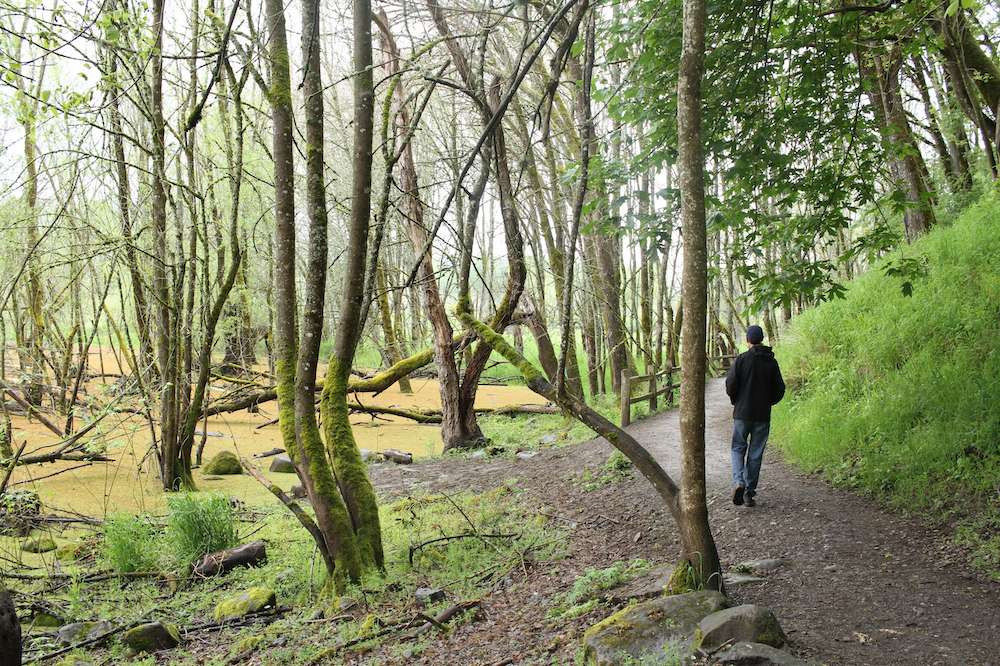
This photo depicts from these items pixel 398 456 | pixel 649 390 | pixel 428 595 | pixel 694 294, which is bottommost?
pixel 428 595

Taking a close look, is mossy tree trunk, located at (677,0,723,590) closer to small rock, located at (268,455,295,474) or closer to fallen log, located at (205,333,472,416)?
fallen log, located at (205,333,472,416)

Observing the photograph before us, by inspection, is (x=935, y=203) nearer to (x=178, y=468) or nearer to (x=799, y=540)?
(x=799, y=540)

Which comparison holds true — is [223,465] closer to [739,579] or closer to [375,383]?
[375,383]

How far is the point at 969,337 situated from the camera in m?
7.29

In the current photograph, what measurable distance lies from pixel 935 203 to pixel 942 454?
8.88 meters

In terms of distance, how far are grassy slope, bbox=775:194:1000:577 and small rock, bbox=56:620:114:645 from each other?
649cm

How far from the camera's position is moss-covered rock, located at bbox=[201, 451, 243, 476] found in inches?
424

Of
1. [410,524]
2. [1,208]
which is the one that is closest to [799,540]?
[410,524]

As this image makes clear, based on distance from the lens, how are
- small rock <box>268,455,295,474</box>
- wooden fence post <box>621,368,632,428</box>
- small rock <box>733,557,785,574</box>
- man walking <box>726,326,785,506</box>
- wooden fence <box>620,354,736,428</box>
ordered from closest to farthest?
small rock <box>733,557,785,574</box> → man walking <box>726,326,785,506</box> → small rock <box>268,455,295,474</box> → wooden fence post <box>621,368,632,428</box> → wooden fence <box>620,354,736,428</box>

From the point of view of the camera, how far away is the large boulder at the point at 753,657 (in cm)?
319

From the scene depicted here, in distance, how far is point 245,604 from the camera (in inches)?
220

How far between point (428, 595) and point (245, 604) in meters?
1.53

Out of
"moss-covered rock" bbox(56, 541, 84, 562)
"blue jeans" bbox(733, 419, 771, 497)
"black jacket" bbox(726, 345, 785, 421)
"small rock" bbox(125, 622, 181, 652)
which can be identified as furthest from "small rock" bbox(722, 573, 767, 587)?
"moss-covered rock" bbox(56, 541, 84, 562)

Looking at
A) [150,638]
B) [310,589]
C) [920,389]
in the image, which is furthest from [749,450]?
[150,638]
